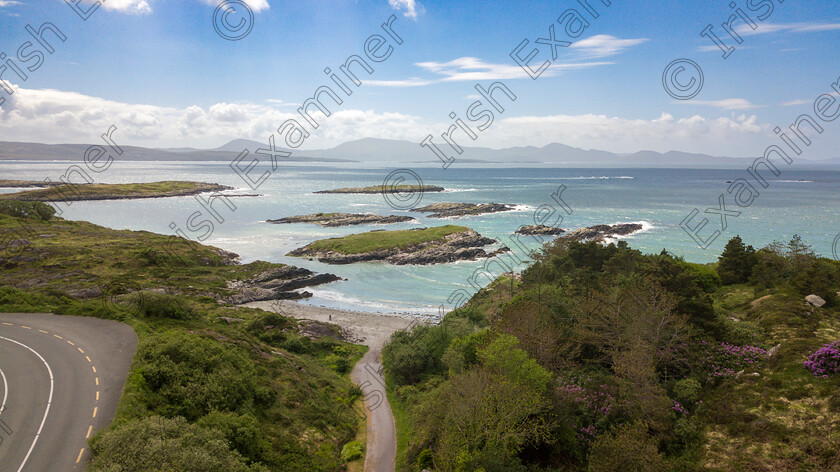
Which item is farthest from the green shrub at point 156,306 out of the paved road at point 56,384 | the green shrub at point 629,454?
the green shrub at point 629,454

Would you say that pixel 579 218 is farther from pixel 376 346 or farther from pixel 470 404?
pixel 470 404

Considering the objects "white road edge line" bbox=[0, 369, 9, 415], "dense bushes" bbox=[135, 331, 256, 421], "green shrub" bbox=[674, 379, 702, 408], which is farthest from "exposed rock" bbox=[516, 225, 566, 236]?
"white road edge line" bbox=[0, 369, 9, 415]

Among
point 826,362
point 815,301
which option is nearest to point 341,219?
point 815,301

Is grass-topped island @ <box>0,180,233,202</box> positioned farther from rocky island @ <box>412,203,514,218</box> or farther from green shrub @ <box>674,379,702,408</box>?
green shrub @ <box>674,379,702,408</box>

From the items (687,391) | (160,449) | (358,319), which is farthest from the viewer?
(358,319)

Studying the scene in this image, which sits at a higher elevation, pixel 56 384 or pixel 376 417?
pixel 376 417

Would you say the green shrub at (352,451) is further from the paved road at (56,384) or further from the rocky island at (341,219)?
the rocky island at (341,219)

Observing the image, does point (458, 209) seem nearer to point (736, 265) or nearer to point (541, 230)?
point (541, 230)
